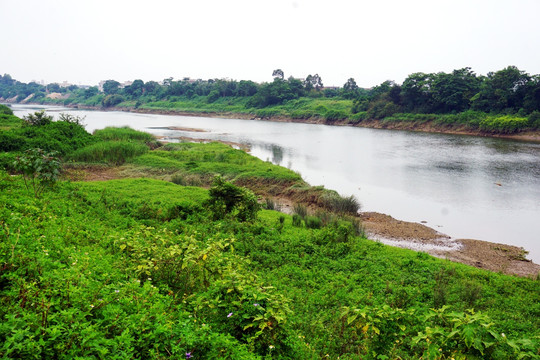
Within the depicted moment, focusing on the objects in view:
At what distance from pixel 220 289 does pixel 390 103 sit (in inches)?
2601

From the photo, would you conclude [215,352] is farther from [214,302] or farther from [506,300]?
[506,300]

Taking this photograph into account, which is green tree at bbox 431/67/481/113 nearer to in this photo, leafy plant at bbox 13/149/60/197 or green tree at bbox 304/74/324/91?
green tree at bbox 304/74/324/91

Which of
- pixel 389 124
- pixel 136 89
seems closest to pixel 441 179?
pixel 389 124

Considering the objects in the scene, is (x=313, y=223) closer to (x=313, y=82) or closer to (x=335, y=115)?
(x=335, y=115)

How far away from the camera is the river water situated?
15.3 m

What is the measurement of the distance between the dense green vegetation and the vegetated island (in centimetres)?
4733

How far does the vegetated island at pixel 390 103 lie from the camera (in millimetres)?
50375

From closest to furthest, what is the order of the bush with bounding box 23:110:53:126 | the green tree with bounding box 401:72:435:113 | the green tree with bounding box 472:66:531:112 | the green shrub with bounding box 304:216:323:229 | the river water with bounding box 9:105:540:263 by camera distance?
the green shrub with bounding box 304:216:323:229
the river water with bounding box 9:105:540:263
the bush with bounding box 23:110:53:126
the green tree with bounding box 472:66:531:112
the green tree with bounding box 401:72:435:113

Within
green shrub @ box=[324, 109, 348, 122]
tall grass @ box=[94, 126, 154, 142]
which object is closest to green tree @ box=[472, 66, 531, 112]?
green shrub @ box=[324, 109, 348, 122]

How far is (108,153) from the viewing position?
20.6 metres

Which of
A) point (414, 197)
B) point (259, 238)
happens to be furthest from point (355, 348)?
point (414, 197)

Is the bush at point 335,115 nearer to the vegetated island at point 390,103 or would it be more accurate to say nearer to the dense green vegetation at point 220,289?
the vegetated island at point 390,103

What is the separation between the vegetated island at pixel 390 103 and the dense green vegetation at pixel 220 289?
155 feet

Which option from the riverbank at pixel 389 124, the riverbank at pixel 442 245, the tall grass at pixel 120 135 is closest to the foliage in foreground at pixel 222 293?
the riverbank at pixel 442 245
